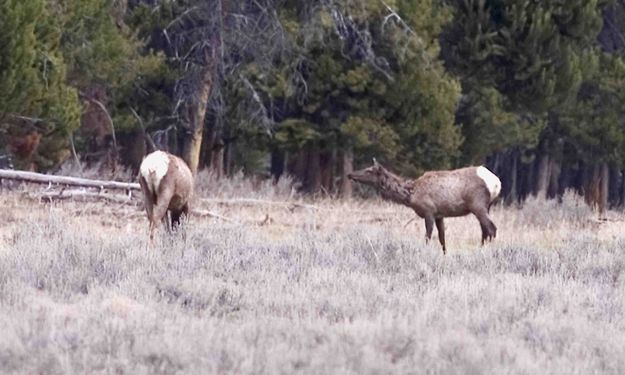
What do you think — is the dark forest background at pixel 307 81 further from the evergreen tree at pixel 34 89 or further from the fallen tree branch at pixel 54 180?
the fallen tree branch at pixel 54 180

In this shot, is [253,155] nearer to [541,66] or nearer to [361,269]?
[541,66]

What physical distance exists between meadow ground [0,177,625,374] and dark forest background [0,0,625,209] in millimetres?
9640

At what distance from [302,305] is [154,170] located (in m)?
6.46

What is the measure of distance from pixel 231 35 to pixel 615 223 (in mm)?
9314

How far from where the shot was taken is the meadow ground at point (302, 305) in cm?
952

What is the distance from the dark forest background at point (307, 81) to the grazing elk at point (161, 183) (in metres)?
7.33

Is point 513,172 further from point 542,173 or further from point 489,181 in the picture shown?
point 489,181

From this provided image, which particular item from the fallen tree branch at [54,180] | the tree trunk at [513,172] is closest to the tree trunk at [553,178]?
the tree trunk at [513,172]

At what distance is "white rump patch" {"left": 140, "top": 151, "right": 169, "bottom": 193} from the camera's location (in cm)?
1766

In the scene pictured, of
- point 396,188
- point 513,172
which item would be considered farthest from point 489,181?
point 513,172

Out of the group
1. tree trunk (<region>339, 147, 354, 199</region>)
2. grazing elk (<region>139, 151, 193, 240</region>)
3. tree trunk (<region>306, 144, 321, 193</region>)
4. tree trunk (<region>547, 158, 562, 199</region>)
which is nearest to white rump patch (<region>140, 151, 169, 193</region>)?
grazing elk (<region>139, 151, 193, 240</region>)

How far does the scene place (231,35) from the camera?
95.0 feet

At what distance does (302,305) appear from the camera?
1165 centimetres

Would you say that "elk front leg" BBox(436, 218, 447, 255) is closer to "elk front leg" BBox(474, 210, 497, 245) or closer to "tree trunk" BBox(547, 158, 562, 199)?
"elk front leg" BBox(474, 210, 497, 245)
